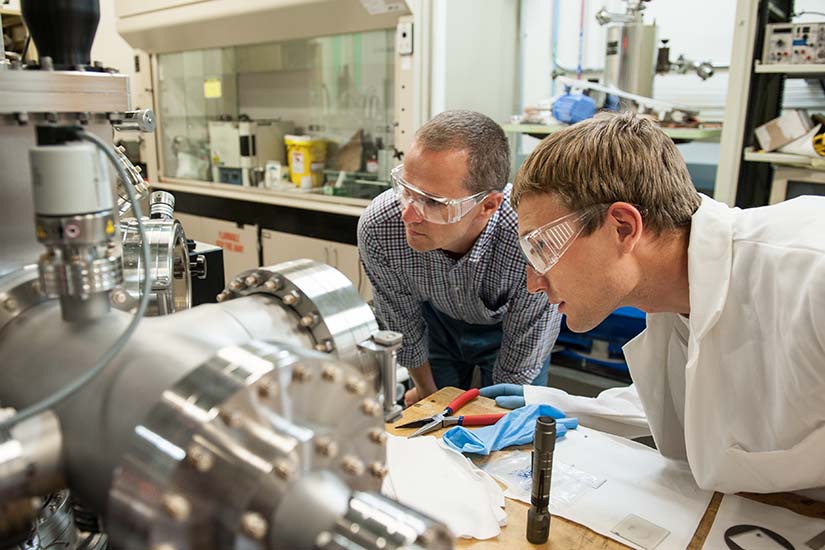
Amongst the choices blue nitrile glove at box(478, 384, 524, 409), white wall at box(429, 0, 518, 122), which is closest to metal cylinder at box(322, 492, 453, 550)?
blue nitrile glove at box(478, 384, 524, 409)

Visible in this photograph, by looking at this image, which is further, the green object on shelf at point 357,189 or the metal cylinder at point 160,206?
the green object on shelf at point 357,189

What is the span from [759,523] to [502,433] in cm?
39

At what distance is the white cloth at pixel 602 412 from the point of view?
120 cm

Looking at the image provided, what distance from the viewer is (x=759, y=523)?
0.89 m

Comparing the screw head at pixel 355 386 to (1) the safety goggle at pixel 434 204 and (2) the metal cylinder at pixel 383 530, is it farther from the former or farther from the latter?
(1) the safety goggle at pixel 434 204

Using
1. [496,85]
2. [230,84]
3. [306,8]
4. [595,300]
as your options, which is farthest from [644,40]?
[230,84]

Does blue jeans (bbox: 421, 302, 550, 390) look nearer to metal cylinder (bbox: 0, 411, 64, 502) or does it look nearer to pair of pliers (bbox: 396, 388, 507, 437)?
pair of pliers (bbox: 396, 388, 507, 437)

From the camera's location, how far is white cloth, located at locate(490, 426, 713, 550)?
883 millimetres

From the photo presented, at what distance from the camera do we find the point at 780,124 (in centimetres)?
200

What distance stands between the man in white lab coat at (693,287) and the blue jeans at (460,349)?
2.42ft

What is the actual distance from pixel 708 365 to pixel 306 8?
2249 mm

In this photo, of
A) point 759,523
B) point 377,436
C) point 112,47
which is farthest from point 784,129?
point 112,47

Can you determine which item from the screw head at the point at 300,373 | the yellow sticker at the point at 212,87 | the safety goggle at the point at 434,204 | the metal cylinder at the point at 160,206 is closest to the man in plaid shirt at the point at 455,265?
the safety goggle at the point at 434,204

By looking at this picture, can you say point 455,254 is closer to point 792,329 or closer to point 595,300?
point 595,300
